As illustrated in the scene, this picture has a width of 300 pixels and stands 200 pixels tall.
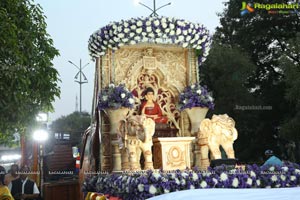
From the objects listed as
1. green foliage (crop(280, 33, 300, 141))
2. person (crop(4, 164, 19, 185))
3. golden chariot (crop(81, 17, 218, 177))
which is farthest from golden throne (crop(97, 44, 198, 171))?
green foliage (crop(280, 33, 300, 141))

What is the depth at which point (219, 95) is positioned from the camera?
54.2 feet

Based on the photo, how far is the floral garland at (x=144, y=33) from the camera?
25.0 ft

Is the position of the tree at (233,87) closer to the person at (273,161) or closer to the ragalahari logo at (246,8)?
the ragalahari logo at (246,8)

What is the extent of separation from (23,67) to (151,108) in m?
2.74

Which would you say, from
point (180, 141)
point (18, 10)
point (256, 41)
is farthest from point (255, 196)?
point (256, 41)

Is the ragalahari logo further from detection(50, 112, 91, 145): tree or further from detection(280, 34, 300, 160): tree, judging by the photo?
detection(50, 112, 91, 145): tree

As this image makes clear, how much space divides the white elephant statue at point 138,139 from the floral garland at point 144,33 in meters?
1.95

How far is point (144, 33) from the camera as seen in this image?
25.0ft

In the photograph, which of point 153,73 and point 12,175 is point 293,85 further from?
point 12,175

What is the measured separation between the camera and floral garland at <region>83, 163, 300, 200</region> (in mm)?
5270

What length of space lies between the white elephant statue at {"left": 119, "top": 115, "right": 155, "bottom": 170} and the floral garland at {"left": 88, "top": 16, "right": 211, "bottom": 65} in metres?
1.95

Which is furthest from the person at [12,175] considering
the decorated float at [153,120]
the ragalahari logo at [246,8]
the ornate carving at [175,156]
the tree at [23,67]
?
the ragalahari logo at [246,8]

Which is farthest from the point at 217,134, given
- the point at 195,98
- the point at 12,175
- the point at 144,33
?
the point at 12,175

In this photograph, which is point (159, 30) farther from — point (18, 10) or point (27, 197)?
point (27, 197)
